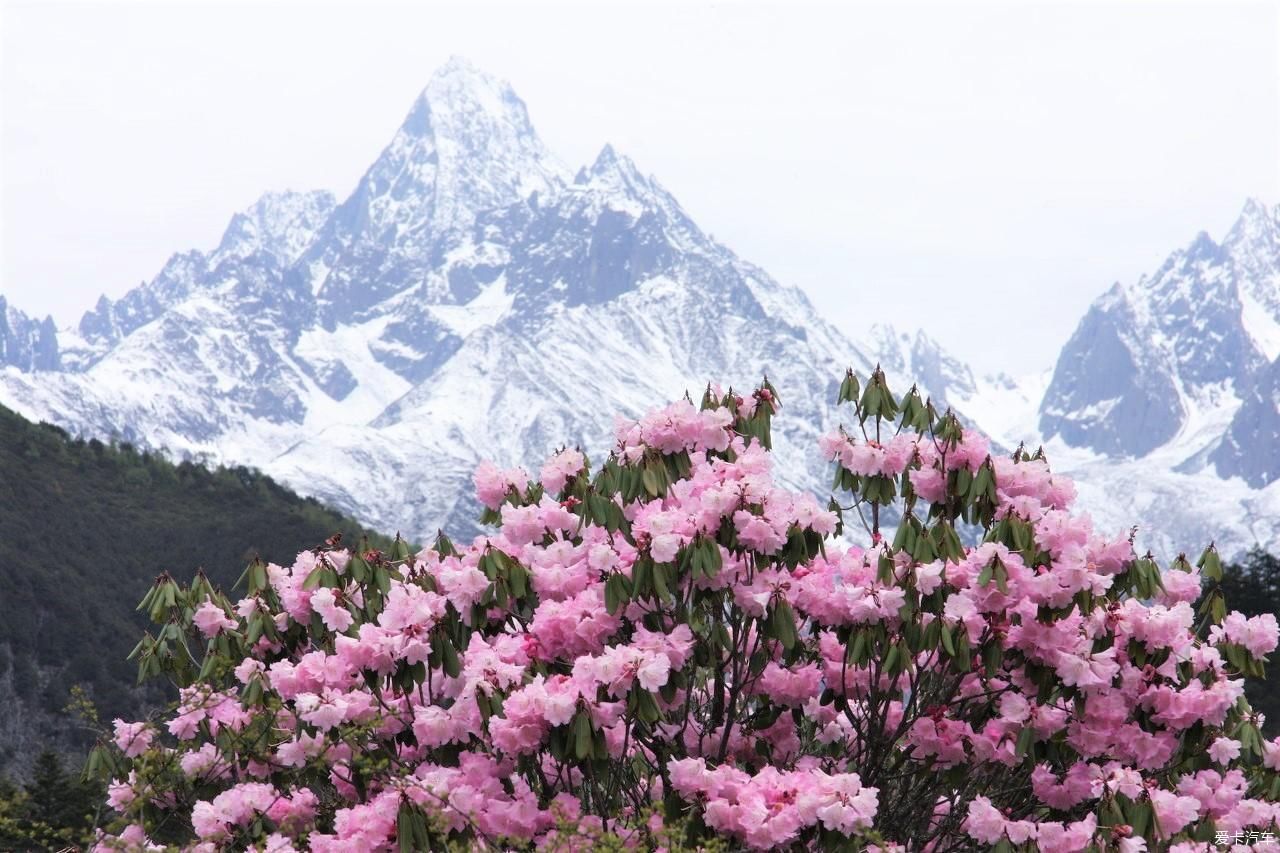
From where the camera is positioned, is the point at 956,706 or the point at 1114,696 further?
the point at 956,706

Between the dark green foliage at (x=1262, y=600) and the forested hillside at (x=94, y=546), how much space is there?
62191 millimetres

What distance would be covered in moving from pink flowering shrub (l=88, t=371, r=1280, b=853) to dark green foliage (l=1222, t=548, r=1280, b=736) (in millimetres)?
37817

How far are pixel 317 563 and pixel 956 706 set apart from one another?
4.77 m

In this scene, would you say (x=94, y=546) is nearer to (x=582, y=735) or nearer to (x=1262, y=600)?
(x=1262, y=600)

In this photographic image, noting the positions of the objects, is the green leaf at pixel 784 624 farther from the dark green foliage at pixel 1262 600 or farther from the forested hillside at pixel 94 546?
the forested hillside at pixel 94 546


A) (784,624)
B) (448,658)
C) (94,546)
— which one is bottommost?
(448,658)

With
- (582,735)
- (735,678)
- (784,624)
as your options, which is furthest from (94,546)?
(582,735)

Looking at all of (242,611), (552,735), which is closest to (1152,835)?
(552,735)

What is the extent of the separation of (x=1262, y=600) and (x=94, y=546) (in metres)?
Answer: 93.2

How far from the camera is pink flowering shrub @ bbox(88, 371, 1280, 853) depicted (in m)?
8.34

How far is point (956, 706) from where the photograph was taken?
10.3m

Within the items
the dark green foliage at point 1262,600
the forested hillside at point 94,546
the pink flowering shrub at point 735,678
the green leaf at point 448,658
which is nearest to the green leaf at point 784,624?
the pink flowering shrub at point 735,678

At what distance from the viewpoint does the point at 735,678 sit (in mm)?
9125

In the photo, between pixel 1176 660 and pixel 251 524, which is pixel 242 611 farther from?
pixel 251 524
